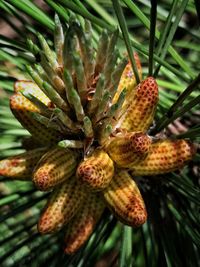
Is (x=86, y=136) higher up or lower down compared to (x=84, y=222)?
higher up

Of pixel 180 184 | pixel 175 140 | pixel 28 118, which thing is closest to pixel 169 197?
pixel 180 184

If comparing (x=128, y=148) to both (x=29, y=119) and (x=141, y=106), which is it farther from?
(x=29, y=119)

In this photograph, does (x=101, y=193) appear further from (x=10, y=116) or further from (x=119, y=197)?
(x=10, y=116)

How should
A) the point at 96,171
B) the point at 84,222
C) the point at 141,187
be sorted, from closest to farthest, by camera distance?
1. the point at 96,171
2. the point at 84,222
3. the point at 141,187

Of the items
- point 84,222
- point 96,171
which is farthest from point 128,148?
point 84,222

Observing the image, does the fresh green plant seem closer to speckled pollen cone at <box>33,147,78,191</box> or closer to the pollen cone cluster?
the pollen cone cluster

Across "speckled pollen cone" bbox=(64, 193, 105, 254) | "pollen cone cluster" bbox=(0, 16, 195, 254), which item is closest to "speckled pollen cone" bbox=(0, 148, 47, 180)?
"pollen cone cluster" bbox=(0, 16, 195, 254)
